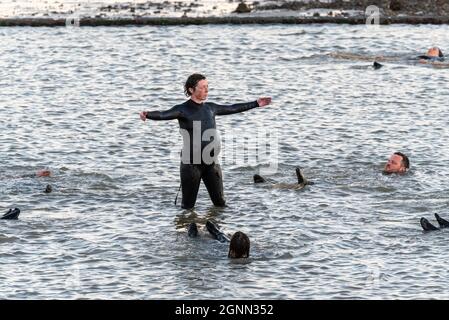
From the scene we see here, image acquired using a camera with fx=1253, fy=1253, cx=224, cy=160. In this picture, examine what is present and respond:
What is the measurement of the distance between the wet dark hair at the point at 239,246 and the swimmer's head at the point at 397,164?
7556 millimetres

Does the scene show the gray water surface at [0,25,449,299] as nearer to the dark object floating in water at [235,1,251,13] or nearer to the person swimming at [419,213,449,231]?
the person swimming at [419,213,449,231]

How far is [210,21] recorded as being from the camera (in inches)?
2190

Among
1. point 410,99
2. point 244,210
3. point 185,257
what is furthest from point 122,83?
point 185,257

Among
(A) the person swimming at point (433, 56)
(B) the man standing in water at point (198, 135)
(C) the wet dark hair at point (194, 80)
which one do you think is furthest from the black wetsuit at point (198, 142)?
(A) the person swimming at point (433, 56)

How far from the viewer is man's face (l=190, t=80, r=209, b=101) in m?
24.6

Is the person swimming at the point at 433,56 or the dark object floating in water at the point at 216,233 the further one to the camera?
the person swimming at the point at 433,56

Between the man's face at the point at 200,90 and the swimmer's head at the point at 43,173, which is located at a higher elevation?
the man's face at the point at 200,90

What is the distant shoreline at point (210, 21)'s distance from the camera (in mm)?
55500

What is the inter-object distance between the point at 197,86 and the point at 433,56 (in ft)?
75.0

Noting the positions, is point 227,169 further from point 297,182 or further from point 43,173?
point 43,173

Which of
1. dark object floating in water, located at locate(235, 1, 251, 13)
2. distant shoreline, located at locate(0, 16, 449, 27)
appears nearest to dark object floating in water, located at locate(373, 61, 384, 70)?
distant shoreline, located at locate(0, 16, 449, 27)

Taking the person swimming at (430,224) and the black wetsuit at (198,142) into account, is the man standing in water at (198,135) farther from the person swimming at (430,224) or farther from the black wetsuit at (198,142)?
the person swimming at (430,224)

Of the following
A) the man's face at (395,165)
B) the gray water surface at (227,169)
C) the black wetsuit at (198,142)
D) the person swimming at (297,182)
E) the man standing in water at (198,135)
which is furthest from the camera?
the man's face at (395,165)

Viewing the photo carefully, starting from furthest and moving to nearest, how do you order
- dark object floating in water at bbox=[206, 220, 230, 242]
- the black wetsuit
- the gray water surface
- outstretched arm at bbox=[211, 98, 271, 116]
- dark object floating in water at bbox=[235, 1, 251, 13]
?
1. dark object floating in water at bbox=[235, 1, 251, 13]
2. the black wetsuit
3. outstretched arm at bbox=[211, 98, 271, 116]
4. dark object floating in water at bbox=[206, 220, 230, 242]
5. the gray water surface
